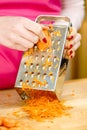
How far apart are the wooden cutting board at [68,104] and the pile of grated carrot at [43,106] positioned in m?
0.02

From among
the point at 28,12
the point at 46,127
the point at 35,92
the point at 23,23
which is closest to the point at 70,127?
the point at 46,127

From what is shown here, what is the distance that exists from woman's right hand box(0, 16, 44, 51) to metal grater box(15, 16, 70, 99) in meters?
0.04

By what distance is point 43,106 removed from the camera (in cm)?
90

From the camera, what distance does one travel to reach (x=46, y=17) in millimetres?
952

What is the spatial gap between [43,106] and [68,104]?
8cm

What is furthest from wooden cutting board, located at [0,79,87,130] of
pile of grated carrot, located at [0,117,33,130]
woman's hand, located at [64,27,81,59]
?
woman's hand, located at [64,27,81,59]

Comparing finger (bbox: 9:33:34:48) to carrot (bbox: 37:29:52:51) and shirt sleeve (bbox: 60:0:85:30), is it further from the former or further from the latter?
shirt sleeve (bbox: 60:0:85:30)

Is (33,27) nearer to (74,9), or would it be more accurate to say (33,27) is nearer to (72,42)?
(72,42)

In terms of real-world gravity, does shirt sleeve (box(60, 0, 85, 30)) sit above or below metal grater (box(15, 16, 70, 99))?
above

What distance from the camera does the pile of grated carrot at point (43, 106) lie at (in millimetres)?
867

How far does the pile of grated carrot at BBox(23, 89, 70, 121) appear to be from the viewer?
0.87 m

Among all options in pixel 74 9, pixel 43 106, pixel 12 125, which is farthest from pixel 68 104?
pixel 74 9

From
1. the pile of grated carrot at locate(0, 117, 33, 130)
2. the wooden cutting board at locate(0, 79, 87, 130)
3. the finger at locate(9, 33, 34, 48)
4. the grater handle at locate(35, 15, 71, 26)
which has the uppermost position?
the grater handle at locate(35, 15, 71, 26)

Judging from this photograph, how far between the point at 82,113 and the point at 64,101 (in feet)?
0.29
